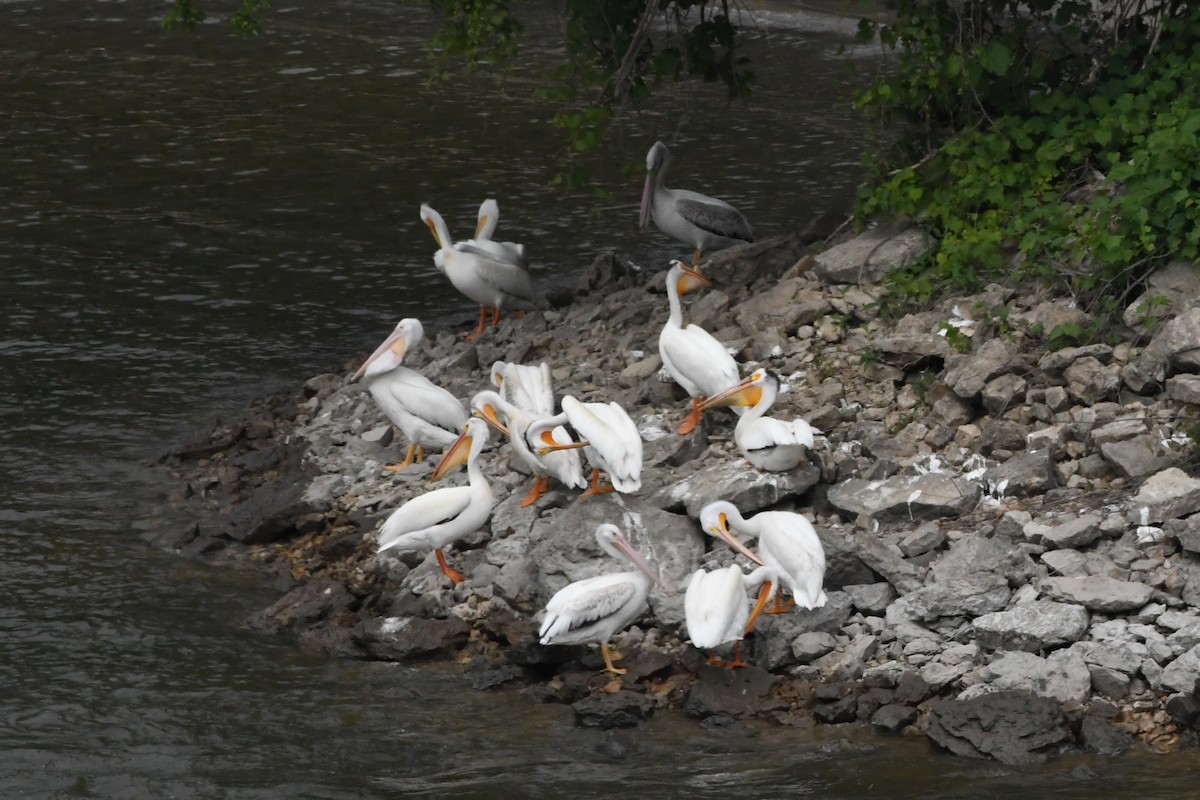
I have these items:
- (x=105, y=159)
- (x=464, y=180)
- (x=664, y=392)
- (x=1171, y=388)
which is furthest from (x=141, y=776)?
(x=105, y=159)

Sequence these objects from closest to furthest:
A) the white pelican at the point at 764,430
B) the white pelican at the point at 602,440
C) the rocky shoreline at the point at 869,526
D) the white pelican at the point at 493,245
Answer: the rocky shoreline at the point at 869,526, the white pelican at the point at 764,430, the white pelican at the point at 602,440, the white pelican at the point at 493,245

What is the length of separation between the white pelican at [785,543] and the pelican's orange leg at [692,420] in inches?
41.0

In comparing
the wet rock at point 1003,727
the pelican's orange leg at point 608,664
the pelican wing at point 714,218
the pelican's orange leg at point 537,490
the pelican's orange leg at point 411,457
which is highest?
the pelican wing at point 714,218

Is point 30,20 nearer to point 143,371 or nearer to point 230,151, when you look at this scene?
point 230,151

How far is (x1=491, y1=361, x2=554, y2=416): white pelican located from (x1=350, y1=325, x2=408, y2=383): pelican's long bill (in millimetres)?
708

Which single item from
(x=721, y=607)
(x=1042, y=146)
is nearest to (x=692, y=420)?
(x=721, y=607)

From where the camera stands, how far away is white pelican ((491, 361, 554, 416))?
9.33 metres

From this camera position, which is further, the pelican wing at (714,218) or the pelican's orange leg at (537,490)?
the pelican wing at (714,218)

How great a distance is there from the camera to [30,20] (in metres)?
23.5

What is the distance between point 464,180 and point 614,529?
875 centimetres

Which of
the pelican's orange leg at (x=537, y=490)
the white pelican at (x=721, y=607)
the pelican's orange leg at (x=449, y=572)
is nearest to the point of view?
the white pelican at (x=721, y=607)

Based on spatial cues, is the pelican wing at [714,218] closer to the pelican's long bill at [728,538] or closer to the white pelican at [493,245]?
the white pelican at [493,245]

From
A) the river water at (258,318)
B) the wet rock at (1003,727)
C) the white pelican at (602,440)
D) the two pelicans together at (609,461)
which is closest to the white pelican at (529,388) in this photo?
the two pelicans together at (609,461)

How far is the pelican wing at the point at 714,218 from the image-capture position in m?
12.3
